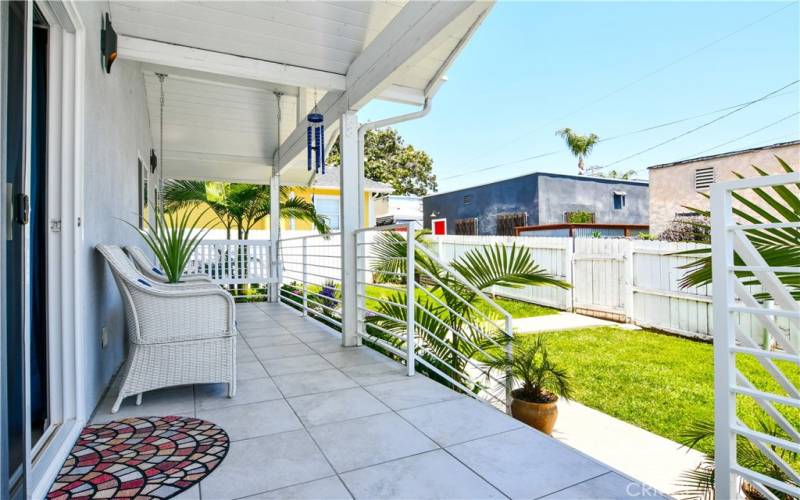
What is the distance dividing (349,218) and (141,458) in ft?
8.44

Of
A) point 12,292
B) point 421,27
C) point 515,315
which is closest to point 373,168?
point 515,315

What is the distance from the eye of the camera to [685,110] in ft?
62.5

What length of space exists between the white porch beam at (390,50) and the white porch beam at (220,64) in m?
0.24

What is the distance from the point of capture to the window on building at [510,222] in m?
14.6

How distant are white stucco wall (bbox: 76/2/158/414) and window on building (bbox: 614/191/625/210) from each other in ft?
50.7

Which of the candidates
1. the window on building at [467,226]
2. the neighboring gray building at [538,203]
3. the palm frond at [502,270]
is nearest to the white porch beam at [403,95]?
the palm frond at [502,270]

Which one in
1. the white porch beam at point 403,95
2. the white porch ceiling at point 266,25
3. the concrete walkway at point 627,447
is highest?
the white porch ceiling at point 266,25

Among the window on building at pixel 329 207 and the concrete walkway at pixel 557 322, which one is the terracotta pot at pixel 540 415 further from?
the window on building at pixel 329 207

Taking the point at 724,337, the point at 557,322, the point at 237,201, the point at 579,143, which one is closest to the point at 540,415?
the point at 724,337

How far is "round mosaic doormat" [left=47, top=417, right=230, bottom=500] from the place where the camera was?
5.50ft

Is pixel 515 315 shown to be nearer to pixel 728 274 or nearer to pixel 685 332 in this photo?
pixel 685 332

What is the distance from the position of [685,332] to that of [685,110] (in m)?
17.3

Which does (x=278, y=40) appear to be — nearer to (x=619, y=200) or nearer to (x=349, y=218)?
(x=349, y=218)

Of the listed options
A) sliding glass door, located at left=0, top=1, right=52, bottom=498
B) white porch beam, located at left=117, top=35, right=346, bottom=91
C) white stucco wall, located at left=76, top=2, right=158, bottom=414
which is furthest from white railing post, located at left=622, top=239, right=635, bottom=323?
sliding glass door, located at left=0, top=1, right=52, bottom=498
